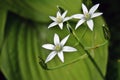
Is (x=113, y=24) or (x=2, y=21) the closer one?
(x=2, y=21)

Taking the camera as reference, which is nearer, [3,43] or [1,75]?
[3,43]

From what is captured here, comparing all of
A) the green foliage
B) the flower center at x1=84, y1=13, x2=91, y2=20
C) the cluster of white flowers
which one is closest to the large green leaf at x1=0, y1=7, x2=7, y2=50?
the green foliage

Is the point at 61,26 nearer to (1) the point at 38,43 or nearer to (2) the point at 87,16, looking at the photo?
(2) the point at 87,16

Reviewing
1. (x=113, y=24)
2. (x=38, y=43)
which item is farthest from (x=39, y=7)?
(x=113, y=24)

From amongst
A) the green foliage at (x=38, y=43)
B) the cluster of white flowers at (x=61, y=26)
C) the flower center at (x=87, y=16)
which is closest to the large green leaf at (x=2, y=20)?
the green foliage at (x=38, y=43)

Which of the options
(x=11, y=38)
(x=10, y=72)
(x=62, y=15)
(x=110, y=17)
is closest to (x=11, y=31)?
(x=11, y=38)

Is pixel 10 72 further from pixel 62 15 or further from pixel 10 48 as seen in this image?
pixel 62 15

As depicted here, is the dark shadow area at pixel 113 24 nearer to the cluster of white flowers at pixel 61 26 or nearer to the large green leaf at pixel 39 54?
the large green leaf at pixel 39 54

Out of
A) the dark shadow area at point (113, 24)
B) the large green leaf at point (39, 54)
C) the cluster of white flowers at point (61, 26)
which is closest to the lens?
the cluster of white flowers at point (61, 26)
